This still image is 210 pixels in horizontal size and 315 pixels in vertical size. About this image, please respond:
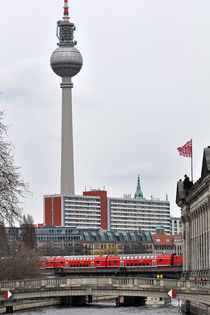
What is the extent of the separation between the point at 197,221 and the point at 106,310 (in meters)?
16.6

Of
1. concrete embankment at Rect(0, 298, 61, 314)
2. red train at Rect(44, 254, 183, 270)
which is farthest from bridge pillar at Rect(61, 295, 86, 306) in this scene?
red train at Rect(44, 254, 183, 270)

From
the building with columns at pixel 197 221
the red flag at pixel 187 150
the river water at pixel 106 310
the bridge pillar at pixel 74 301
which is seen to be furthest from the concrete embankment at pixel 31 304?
the red flag at pixel 187 150

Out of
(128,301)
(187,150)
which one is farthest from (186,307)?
(128,301)

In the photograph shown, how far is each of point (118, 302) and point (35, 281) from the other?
40928 millimetres

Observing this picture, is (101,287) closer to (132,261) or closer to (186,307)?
(186,307)

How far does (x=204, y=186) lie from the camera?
399 feet

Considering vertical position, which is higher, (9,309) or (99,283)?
(99,283)

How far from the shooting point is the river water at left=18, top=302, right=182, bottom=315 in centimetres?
12825

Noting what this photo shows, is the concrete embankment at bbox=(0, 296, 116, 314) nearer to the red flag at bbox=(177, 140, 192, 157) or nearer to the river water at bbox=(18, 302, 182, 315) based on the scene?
the river water at bbox=(18, 302, 182, 315)

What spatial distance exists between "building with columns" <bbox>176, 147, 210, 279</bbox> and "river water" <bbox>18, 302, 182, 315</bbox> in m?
6.10

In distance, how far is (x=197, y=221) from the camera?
138 m

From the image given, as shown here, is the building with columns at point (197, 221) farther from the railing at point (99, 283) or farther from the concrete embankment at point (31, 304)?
the concrete embankment at point (31, 304)

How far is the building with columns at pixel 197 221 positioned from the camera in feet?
394

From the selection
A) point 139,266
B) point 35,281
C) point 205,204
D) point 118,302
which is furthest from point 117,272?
point 35,281
